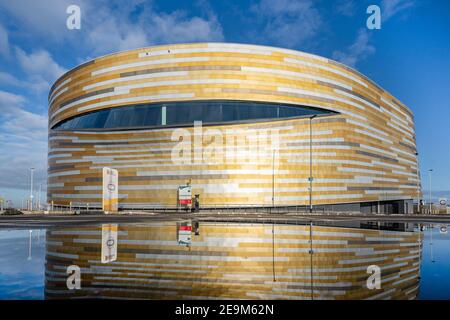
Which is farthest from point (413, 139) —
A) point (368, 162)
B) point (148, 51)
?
point (148, 51)

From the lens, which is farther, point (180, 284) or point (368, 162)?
point (368, 162)

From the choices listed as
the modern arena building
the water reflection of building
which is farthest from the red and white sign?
the water reflection of building

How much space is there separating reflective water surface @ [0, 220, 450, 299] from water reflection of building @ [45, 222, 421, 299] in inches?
0.7

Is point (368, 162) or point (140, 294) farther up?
point (368, 162)

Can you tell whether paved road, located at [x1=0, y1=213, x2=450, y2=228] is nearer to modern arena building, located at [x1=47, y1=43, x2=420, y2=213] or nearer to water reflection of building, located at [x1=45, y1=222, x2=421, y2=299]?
water reflection of building, located at [x1=45, y1=222, x2=421, y2=299]

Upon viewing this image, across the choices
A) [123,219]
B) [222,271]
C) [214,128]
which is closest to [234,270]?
[222,271]

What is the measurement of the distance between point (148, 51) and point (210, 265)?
159 feet

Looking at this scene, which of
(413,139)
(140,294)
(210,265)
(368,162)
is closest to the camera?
(140,294)

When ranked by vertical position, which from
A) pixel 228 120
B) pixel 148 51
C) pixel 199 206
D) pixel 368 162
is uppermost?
pixel 148 51

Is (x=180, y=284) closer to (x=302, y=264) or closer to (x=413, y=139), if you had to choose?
(x=302, y=264)

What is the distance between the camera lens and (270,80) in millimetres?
50562

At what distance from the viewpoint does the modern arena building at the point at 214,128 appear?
4978 cm

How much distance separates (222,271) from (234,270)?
1.00 ft

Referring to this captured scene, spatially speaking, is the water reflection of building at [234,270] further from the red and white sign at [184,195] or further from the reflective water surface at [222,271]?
the red and white sign at [184,195]
